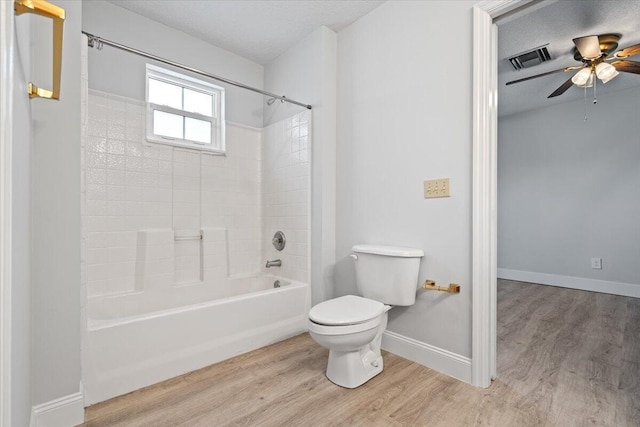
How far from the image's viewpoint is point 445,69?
6.00 ft

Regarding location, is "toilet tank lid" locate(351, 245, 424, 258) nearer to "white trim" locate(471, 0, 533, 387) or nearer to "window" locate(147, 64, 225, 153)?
"white trim" locate(471, 0, 533, 387)

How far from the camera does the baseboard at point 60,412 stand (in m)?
1.27

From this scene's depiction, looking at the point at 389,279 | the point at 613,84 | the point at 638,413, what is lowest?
the point at 638,413

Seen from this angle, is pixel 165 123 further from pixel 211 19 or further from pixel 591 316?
pixel 591 316

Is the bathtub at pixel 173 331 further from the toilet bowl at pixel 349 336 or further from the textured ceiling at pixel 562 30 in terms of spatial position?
the textured ceiling at pixel 562 30

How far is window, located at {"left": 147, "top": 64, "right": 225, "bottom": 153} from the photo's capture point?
240 centimetres

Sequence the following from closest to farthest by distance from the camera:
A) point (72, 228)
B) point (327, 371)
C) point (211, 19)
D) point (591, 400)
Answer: point (72, 228), point (591, 400), point (327, 371), point (211, 19)

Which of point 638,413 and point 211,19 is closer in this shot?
point 638,413

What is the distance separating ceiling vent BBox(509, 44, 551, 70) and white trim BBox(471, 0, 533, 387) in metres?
1.41

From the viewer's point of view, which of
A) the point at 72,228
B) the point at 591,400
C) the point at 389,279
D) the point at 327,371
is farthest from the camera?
the point at 389,279

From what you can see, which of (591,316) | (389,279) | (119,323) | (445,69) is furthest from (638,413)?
(119,323)

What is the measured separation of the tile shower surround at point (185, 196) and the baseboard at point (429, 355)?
828 mm

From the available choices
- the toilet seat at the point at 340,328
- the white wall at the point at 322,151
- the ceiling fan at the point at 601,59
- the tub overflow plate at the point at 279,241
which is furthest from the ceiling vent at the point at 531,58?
the toilet seat at the point at 340,328

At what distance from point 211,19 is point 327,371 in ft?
8.34
